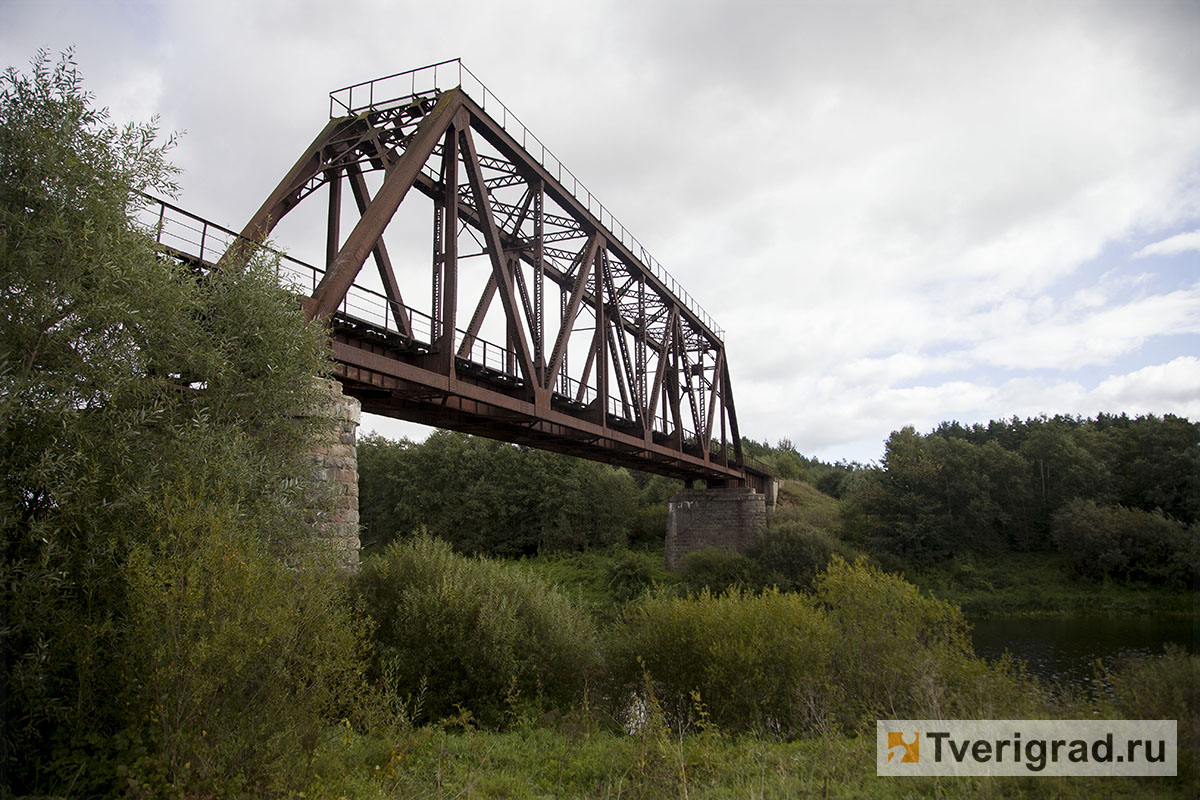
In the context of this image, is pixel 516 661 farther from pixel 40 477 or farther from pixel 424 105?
pixel 424 105

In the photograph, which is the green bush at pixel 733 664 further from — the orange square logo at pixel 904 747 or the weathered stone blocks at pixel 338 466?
the weathered stone blocks at pixel 338 466

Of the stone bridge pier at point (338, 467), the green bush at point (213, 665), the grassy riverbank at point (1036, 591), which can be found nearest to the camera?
the green bush at point (213, 665)

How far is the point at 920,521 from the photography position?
144 ft

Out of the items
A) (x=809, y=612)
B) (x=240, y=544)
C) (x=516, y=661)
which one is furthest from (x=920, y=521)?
(x=240, y=544)

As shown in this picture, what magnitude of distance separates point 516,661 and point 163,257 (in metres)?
8.56

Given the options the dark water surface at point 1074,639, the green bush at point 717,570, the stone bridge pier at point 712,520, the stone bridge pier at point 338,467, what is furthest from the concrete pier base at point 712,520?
the stone bridge pier at point 338,467

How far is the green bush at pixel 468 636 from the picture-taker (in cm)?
1155

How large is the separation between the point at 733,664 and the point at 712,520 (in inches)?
1105

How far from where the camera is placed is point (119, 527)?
22.7ft

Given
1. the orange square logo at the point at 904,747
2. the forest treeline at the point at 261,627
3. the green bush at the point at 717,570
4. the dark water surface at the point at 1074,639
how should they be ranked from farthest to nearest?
the green bush at the point at 717,570
the dark water surface at the point at 1074,639
the orange square logo at the point at 904,747
the forest treeline at the point at 261,627

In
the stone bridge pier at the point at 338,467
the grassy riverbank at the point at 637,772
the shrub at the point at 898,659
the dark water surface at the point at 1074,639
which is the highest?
the stone bridge pier at the point at 338,467

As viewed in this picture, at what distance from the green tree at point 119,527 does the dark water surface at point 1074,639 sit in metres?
24.0

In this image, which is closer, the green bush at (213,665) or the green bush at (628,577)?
the green bush at (213,665)

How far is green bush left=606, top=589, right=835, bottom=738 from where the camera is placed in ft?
36.0
